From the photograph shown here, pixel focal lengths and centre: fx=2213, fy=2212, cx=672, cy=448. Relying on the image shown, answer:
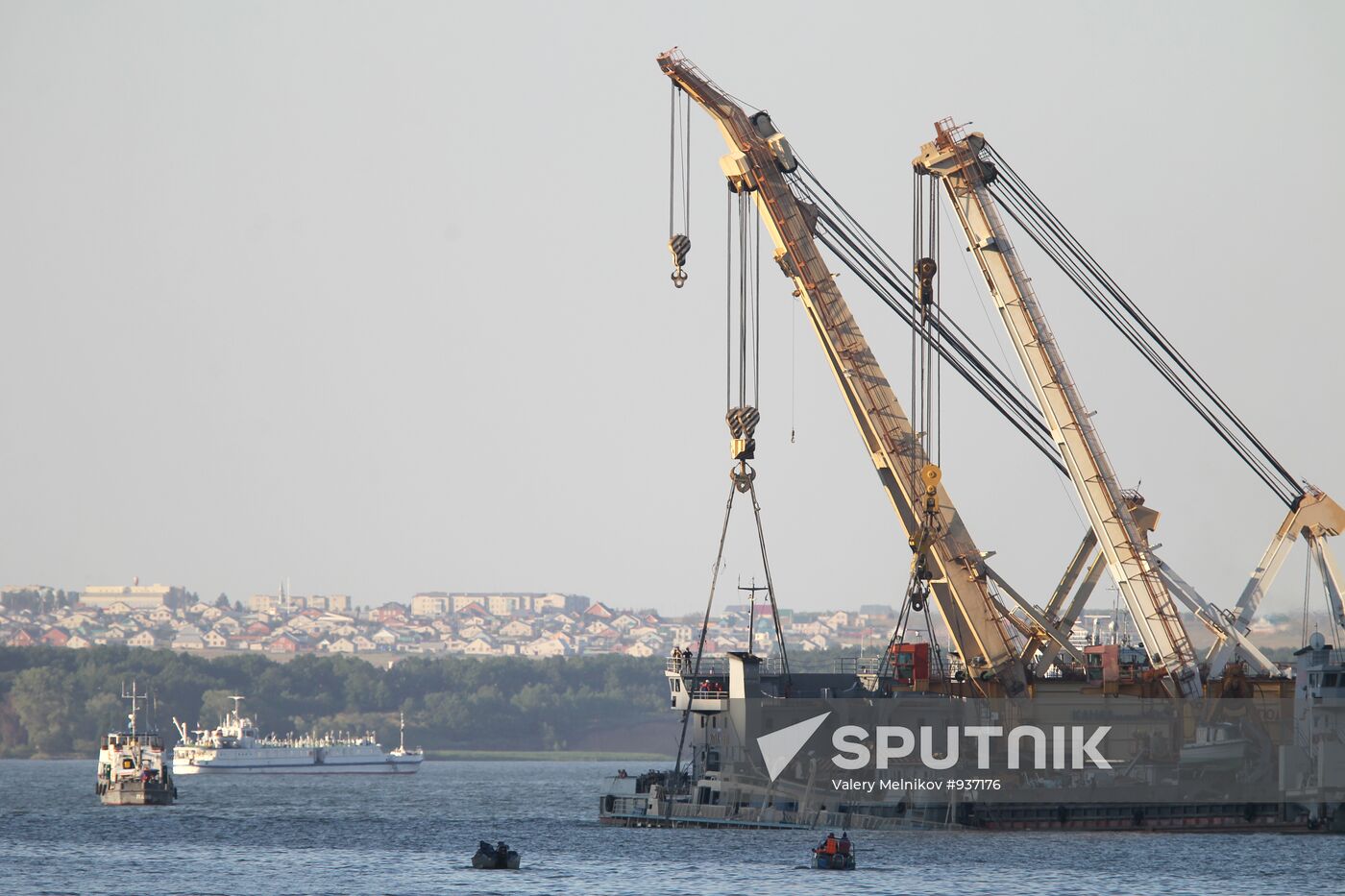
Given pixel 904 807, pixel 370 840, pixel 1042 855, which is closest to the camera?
pixel 1042 855

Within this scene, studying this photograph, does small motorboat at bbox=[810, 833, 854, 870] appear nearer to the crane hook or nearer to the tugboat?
the crane hook

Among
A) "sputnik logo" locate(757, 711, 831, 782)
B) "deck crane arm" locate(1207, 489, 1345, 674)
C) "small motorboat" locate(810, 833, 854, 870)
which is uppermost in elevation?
"deck crane arm" locate(1207, 489, 1345, 674)

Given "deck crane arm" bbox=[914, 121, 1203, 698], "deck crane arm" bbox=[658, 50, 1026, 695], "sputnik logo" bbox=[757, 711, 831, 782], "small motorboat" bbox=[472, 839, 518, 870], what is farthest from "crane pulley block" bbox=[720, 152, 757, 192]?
"small motorboat" bbox=[472, 839, 518, 870]

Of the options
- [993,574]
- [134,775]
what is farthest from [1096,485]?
[134,775]

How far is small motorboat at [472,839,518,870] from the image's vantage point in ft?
273

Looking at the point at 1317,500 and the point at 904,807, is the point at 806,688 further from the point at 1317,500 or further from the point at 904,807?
the point at 1317,500

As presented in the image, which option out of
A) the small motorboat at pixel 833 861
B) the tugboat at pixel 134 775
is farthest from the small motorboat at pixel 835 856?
the tugboat at pixel 134 775

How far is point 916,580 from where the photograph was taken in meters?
97.6

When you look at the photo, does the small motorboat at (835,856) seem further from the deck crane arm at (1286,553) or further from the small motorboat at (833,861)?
the deck crane arm at (1286,553)

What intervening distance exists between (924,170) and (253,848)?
1658 inches

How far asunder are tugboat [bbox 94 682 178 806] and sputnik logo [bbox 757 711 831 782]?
45385 mm

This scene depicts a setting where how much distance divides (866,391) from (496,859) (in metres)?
27.4

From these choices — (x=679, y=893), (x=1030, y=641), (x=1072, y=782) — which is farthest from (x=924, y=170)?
(x=679, y=893)

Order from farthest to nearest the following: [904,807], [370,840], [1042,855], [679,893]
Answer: [370,840]
[904,807]
[1042,855]
[679,893]
